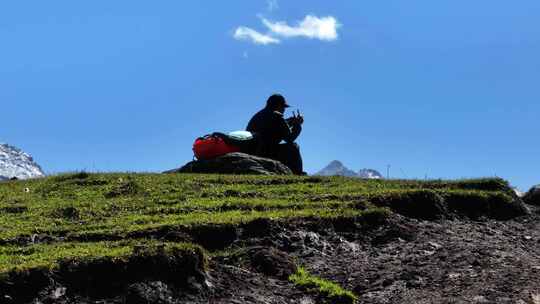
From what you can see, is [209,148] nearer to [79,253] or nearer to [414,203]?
[414,203]

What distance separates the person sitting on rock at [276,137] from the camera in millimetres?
26344

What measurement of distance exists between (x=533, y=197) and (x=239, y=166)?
7.77 m

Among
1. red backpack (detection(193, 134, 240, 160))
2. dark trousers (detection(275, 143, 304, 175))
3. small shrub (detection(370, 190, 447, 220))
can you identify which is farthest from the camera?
dark trousers (detection(275, 143, 304, 175))

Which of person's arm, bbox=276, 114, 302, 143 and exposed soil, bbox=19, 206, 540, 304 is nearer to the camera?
exposed soil, bbox=19, 206, 540, 304

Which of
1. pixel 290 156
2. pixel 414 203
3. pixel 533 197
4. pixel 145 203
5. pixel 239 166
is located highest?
pixel 290 156

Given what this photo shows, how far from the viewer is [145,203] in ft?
58.3

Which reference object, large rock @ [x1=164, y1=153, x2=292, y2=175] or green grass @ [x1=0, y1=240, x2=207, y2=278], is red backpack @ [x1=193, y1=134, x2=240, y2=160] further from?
green grass @ [x1=0, y1=240, x2=207, y2=278]

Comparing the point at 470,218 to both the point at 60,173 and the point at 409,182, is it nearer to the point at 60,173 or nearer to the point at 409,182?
the point at 409,182

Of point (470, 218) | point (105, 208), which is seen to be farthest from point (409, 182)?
point (105, 208)

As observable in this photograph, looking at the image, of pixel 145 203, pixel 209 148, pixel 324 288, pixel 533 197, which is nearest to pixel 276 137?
pixel 209 148

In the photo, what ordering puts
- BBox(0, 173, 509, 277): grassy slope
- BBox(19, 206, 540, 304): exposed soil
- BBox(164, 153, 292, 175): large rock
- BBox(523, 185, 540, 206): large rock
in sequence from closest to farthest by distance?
BBox(19, 206, 540, 304): exposed soil < BBox(0, 173, 509, 277): grassy slope < BBox(523, 185, 540, 206): large rock < BBox(164, 153, 292, 175): large rock

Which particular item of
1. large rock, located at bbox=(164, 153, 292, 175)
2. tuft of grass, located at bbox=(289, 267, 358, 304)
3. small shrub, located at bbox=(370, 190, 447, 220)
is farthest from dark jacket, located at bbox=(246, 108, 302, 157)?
tuft of grass, located at bbox=(289, 267, 358, 304)

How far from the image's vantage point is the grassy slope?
13031 mm

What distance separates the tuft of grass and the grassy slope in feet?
7.64
